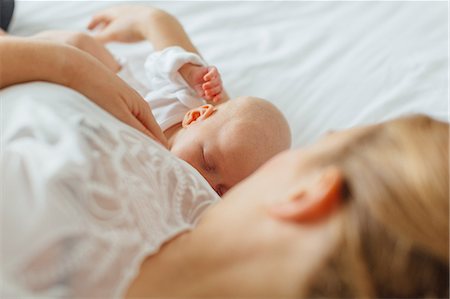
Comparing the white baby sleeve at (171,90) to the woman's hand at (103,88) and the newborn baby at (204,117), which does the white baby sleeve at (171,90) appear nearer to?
the newborn baby at (204,117)

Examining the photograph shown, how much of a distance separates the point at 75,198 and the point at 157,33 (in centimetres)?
76

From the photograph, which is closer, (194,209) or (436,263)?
(436,263)

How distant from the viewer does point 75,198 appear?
2.34 ft

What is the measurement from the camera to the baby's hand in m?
1.28

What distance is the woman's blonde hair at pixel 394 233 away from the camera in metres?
0.61

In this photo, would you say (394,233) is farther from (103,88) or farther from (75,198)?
(103,88)

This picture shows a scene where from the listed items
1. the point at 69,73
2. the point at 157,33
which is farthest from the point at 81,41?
the point at 69,73

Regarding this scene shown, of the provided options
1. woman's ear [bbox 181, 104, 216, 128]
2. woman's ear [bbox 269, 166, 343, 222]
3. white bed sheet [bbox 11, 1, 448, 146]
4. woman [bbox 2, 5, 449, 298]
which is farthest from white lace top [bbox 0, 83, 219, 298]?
white bed sheet [bbox 11, 1, 448, 146]

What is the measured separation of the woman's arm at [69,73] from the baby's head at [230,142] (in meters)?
0.19

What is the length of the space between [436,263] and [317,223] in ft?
0.40

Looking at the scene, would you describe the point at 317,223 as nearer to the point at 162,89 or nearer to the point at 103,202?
the point at 103,202

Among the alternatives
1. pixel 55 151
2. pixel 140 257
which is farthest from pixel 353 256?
pixel 55 151

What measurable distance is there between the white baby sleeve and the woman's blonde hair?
0.67m

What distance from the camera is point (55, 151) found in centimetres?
73
